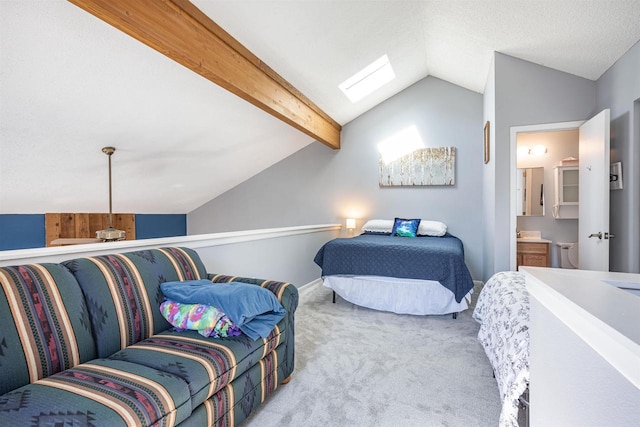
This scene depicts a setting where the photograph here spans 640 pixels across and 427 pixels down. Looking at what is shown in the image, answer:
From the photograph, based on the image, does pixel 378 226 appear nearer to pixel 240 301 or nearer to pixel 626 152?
pixel 626 152

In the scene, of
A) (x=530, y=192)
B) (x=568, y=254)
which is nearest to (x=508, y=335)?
(x=568, y=254)

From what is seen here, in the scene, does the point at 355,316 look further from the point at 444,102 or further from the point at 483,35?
the point at 444,102

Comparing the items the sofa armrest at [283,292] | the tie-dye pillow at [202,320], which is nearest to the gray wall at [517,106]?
the sofa armrest at [283,292]

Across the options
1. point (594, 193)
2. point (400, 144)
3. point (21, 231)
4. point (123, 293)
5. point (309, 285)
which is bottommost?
point (309, 285)

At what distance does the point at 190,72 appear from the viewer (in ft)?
8.78

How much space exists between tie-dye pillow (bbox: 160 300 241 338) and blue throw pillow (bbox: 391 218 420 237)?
316cm

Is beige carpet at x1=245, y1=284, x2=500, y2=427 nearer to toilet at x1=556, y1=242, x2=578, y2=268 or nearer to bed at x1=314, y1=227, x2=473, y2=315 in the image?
bed at x1=314, y1=227, x2=473, y2=315

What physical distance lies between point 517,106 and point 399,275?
82.3 inches

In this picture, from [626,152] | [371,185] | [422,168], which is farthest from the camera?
[371,185]

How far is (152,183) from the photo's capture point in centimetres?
431

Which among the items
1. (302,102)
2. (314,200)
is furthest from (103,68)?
(314,200)

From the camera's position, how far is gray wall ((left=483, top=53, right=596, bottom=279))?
122 inches

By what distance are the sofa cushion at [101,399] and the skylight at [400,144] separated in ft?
14.5

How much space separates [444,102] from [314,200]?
251 centimetres
